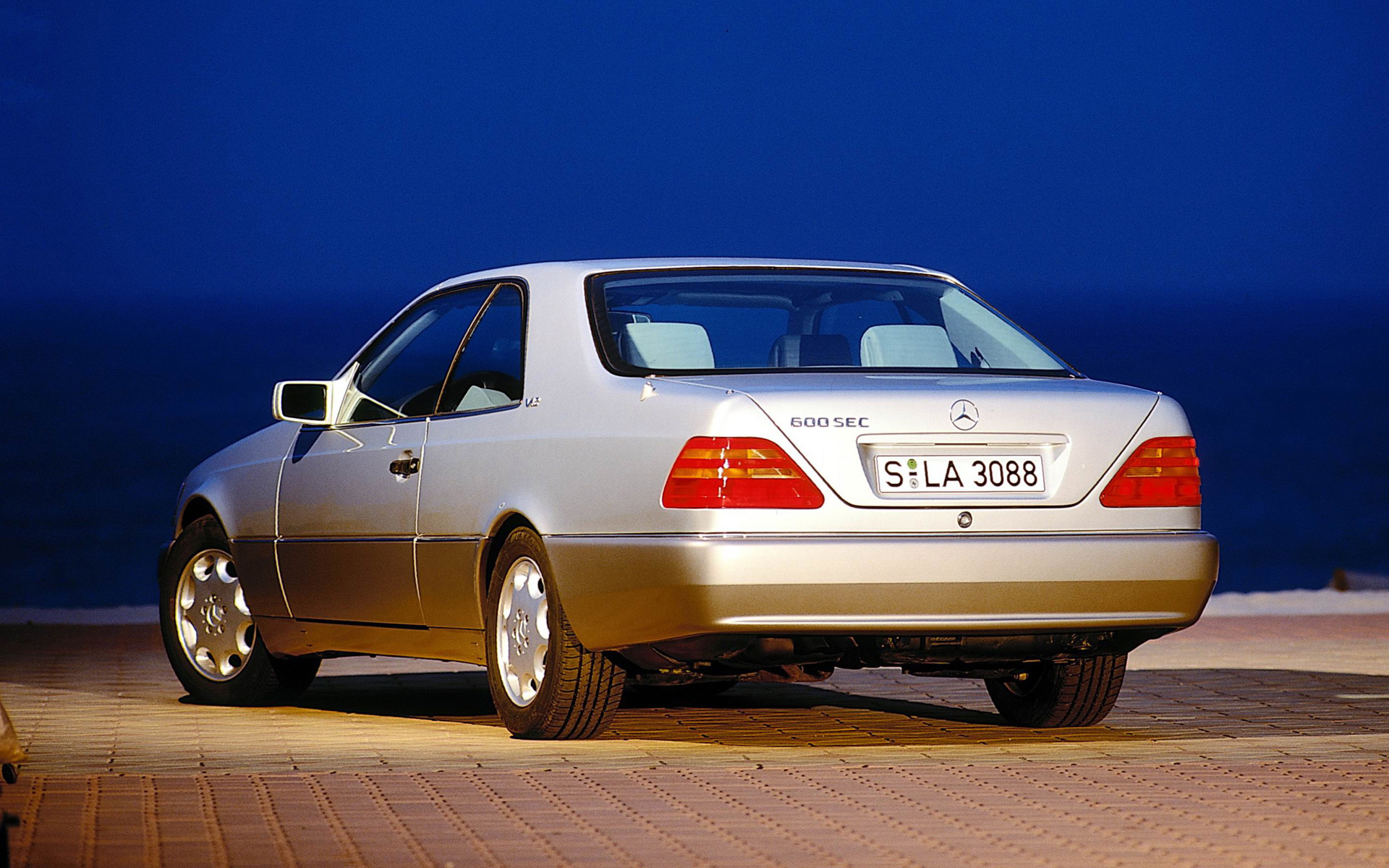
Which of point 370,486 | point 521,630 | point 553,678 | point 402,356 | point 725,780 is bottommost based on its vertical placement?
point 725,780

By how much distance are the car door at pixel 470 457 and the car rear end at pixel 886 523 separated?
1.57 ft

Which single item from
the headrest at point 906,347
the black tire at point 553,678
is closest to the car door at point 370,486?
the black tire at point 553,678

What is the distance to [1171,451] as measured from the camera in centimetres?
796

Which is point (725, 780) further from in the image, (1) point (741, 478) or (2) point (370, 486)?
(2) point (370, 486)

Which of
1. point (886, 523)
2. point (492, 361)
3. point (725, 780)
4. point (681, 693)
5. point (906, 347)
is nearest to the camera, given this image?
point (725, 780)

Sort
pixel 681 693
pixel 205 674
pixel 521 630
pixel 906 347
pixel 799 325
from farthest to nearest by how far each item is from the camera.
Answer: pixel 681 693 < pixel 205 674 < pixel 799 325 < pixel 906 347 < pixel 521 630

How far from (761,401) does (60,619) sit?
1000 cm

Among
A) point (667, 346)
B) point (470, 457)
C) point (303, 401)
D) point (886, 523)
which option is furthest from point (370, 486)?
point (886, 523)

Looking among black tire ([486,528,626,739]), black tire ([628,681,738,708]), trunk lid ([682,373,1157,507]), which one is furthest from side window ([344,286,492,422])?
Answer: black tire ([628,681,738,708])

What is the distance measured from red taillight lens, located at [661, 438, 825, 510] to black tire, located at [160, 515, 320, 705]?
3.12m

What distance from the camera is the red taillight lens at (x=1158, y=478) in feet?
25.7

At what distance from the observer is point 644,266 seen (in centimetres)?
874

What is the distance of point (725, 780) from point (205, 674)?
348 cm

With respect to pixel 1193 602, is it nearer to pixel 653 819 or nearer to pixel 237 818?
pixel 653 819
